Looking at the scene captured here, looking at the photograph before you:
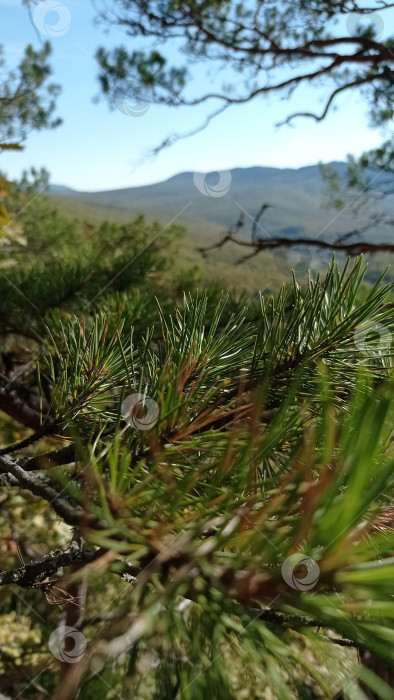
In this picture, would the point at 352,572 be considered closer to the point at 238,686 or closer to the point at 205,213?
the point at 238,686

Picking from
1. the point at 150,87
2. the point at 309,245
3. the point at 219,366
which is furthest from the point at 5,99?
the point at 219,366
